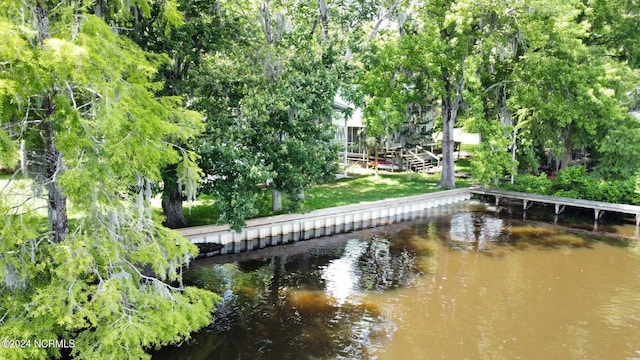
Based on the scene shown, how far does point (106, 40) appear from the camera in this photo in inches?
287

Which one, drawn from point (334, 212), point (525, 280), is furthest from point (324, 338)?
point (334, 212)

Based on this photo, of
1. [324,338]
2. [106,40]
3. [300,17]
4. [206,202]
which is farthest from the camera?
[300,17]

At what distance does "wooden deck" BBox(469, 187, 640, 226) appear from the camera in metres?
20.6

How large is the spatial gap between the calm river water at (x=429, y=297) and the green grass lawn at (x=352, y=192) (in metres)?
2.01

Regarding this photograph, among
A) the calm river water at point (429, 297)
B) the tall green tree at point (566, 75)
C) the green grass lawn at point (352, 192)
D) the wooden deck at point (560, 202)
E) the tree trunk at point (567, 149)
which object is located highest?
the tall green tree at point (566, 75)

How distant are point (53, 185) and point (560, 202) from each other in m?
21.2

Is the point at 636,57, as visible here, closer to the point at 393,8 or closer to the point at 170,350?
the point at 393,8

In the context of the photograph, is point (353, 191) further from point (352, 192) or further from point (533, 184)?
point (533, 184)

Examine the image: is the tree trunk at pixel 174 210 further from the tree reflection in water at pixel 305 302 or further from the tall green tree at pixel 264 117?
the tree reflection in water at pixel 305 302

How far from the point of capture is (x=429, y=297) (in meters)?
12.8

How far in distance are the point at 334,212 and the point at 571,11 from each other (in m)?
14.1

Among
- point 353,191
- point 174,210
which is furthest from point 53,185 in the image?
point 353,191

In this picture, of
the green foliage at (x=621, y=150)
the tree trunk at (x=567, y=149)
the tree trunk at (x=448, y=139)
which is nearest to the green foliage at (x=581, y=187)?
the green foliage at (x=621, y=150)

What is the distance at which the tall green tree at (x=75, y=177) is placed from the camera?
659 centimetres
